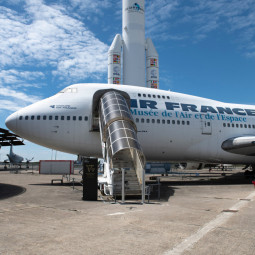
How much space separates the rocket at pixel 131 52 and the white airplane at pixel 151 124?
1531 inches

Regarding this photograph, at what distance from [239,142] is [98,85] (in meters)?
11.9

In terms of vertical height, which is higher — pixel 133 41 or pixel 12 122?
pixel 133 41

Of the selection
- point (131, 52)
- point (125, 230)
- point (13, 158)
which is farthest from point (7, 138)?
point (125, 230)

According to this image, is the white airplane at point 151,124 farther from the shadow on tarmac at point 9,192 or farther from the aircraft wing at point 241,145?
the shadow on tarmac at point 9,192

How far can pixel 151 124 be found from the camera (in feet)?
60.9

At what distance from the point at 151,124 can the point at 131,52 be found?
45.5 metres

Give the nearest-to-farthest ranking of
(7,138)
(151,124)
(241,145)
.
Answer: (151,124) < (241,145) < (7,138)

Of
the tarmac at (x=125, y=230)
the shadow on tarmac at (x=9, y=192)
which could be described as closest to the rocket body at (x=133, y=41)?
the shadow on tarmac at (x=9, y=192)

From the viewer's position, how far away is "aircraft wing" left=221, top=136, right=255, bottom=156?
1995 cm

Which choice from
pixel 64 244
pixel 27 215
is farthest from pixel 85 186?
pixel 64 244

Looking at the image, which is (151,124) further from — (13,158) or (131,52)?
(13,158)

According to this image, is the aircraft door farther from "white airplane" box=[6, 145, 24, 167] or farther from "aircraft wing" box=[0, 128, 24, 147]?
"white airplane" box=[6, 145, 24, 167]

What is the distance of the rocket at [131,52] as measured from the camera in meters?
59.5

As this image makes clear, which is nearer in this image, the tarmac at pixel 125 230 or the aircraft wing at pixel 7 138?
the tarmac at pixel 125 230
